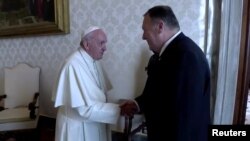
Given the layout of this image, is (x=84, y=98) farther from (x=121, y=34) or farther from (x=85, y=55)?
(x=121, y=34)

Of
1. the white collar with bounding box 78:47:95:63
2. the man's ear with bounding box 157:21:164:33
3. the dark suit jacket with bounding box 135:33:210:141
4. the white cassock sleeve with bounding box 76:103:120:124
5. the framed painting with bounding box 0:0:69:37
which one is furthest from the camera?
the framed painting with bounding box 0:0:69:37

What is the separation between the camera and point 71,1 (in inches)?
135

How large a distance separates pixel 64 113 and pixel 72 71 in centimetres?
40

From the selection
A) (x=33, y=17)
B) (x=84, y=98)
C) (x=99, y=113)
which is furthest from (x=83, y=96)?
(x=33, y=17)

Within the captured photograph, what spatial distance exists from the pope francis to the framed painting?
1.22 metres

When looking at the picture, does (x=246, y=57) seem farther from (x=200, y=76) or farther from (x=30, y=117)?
(x=30, y=117)

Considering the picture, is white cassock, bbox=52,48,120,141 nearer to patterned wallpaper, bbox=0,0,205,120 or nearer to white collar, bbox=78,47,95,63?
white collar, bbox=78,47,95,63

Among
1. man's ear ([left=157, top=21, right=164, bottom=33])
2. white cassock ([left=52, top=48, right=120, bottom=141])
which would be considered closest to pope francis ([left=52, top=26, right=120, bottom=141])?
white cassock ([left=52, top=48, right=120, bottom=141])

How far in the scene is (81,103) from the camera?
2234 millimetres

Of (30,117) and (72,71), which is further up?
(72,71)

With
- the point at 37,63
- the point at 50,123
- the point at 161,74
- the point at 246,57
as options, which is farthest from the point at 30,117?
the point at 246,57

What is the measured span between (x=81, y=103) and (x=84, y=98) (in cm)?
4

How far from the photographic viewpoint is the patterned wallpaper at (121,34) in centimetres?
266

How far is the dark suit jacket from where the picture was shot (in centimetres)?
162
